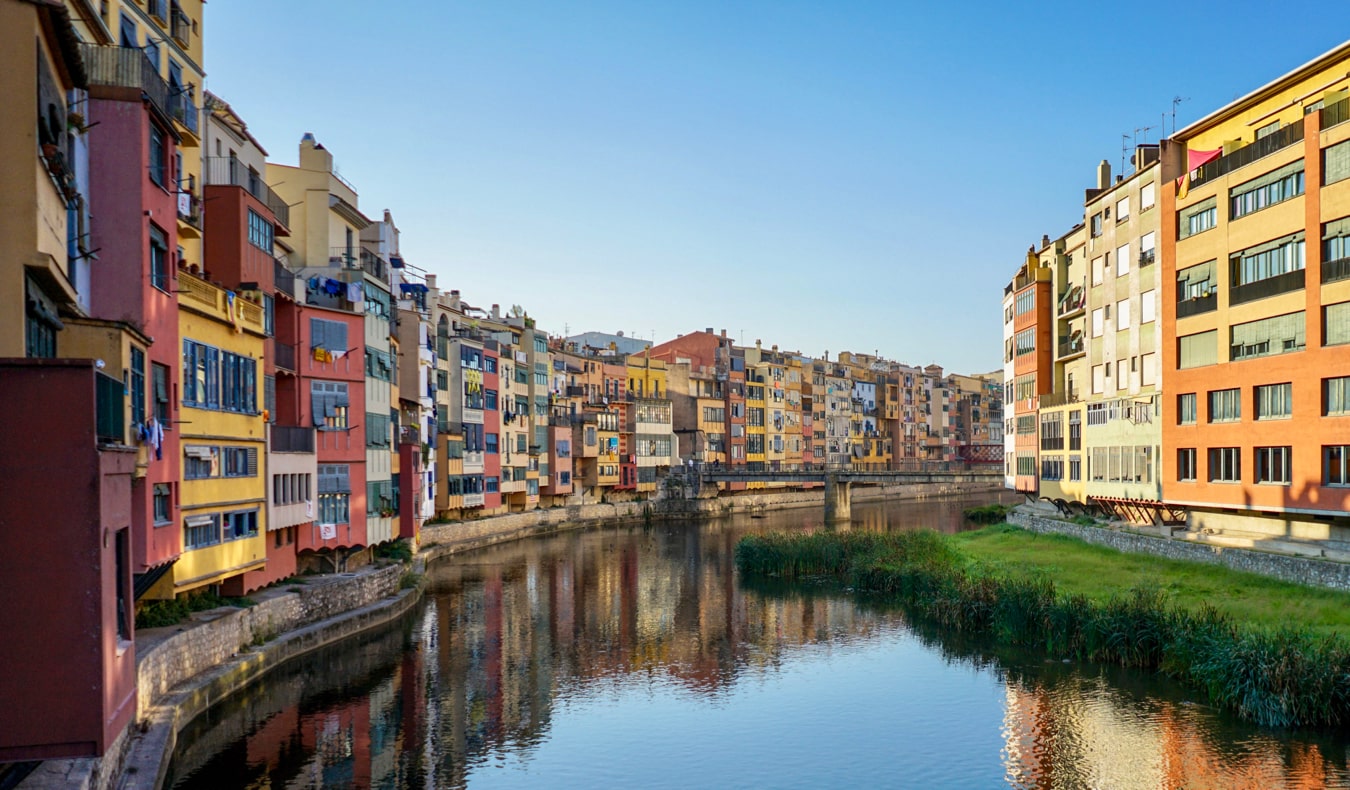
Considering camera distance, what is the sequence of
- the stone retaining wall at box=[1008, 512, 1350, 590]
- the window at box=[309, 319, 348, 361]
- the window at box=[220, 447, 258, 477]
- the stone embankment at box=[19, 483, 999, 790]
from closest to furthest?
the stone embankment at box=[19, 483, 999, 790] → the window at box=[220, 447, 258, 477] → the stone retaining wall at box=[1008, 512, 1350, 590] → the window at box=[309, 319, 348, 361]

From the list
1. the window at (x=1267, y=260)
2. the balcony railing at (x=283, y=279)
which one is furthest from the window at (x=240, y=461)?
the window at (x=1267, y=260)

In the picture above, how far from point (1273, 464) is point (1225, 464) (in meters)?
3.10

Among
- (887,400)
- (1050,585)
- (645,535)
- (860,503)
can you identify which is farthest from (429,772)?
(887,400)

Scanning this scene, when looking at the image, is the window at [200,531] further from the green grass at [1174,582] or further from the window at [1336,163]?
the window at [1336,163]

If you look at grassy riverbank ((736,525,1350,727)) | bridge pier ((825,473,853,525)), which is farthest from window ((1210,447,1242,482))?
bridge pier ((825,473,853,525))

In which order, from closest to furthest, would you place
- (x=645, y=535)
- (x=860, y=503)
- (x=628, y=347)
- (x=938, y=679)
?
(x=938, y=679) → (x=645, y=535) → (x=860, y=503) → (x=628, y=347)

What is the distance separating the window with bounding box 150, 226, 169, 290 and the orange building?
3269 centimetres

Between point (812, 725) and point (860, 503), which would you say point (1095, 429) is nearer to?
point (812, 725)

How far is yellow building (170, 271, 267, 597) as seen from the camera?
88.9ft

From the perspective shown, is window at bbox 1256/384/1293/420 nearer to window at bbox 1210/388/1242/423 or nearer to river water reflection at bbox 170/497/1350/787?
window at bbox 1210/388/1242/423

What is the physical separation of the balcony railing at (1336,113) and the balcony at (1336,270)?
414 cm

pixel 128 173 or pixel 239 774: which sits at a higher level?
pixel 128 173

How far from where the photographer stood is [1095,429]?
176 ft

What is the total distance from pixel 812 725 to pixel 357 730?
10.8 meters
